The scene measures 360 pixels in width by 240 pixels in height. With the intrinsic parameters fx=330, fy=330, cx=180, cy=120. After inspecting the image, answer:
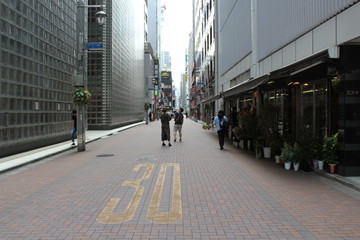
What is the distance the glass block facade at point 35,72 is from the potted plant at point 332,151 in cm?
1045

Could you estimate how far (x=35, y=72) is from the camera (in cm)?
1418

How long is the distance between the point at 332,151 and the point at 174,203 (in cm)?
478

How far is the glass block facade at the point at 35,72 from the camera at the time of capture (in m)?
11.9

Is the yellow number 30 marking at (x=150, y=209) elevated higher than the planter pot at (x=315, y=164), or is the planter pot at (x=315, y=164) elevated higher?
the planter pot at (x=315, y=164)

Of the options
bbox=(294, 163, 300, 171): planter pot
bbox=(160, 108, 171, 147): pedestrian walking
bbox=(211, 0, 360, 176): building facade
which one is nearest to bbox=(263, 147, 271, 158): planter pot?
bbox=(211, 0, 360, 176): building facade

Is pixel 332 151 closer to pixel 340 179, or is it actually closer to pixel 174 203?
pixel 340 179

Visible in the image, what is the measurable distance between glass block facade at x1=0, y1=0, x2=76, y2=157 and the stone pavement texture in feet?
10.2

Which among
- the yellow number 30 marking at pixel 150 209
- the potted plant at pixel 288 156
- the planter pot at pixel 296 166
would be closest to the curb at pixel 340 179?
the planter pot at pixel 296 166

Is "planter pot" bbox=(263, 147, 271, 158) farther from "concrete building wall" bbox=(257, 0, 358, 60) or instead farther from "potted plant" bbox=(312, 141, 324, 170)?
"concrete building wall" bbox=(257, 0, 358, 60)

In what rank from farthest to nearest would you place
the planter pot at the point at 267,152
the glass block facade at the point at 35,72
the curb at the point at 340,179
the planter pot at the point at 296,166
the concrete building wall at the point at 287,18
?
the planter pot at the point at 267,152 → the glass block facade at the point at 35,72 → the planter pot at the point at 296,166 → the concrete building wall at the point at 287,18 → the curb at the point at 340,179

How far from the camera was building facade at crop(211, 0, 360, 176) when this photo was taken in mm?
8297

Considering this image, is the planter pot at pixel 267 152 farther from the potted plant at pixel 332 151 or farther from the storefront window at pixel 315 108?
the potted plant at pixel 332 151

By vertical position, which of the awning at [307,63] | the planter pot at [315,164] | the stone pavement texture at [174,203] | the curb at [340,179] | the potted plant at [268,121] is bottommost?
the stone pavement texture at [174,203]

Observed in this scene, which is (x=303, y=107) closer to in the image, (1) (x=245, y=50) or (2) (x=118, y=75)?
(1) (x=245, y=50)
